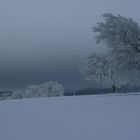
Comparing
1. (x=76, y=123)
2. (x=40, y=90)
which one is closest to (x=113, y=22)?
(x=76, y=123)

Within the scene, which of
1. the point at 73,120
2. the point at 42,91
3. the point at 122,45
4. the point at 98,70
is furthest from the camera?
the point at 42,91

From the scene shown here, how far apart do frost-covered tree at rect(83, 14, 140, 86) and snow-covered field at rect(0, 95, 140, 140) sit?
12921mm

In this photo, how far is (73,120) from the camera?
369 inches

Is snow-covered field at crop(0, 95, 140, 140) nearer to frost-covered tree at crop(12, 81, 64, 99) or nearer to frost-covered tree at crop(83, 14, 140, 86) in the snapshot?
frost-covered tree at crop(83, 14, 140, 86)

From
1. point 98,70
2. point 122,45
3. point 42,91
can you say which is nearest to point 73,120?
point 122,45

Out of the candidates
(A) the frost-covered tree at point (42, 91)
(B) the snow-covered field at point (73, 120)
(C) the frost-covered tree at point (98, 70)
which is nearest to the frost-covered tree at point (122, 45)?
(C) the frost-covered tree at point (98, 70)

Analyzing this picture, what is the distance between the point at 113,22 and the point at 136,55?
3.60 metres

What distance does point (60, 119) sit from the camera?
31.7ft

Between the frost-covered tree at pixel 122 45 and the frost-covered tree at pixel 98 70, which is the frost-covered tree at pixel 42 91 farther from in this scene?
the frost-covered tree at pixel 122 45

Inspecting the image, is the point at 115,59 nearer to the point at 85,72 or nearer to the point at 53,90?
the point at 85,72

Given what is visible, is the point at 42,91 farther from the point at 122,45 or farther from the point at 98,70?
the point at 122,45

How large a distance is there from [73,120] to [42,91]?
4636 centimetres

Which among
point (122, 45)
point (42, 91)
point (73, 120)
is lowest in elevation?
point (73, 120)

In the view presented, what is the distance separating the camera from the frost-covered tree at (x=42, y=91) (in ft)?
177
